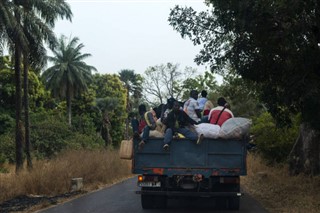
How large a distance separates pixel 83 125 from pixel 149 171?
47848 millimetres

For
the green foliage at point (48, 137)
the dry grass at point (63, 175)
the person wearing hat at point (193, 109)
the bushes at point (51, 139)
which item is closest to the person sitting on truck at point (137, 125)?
the person wearing hat at point (193, 109)

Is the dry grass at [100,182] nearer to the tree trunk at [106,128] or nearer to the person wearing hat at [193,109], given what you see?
the person wearing hat at [193,109]

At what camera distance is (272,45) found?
11508 millimetres

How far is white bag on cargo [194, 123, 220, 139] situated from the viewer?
33.6 ft

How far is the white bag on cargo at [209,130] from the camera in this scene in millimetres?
10250

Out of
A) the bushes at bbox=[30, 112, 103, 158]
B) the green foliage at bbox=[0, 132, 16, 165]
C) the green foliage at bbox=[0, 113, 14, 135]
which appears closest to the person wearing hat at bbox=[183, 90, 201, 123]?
the bushes at bbox=[30, 112, 103, 158]

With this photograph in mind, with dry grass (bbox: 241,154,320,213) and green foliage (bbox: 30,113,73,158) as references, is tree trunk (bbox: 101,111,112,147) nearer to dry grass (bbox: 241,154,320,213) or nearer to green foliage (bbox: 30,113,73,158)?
green foliage (bbox: 30,113,73,158)

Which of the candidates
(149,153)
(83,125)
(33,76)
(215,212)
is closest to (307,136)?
(215,212)

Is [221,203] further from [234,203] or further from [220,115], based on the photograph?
[220,115]

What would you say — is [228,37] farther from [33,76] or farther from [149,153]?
[33,76]

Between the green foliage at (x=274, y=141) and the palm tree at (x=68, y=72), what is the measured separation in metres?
36.1

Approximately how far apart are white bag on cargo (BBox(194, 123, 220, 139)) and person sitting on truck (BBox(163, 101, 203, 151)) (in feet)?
0.48

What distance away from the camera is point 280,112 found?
12.6 meters

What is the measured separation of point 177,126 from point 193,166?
1.02 m
